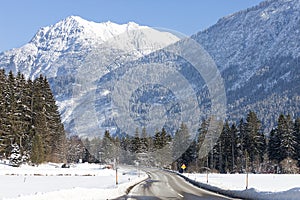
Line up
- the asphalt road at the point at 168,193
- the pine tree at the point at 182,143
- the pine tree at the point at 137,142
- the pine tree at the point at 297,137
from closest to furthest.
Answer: the asphalt road at the point at 168,193 < the pine tree at the point at 297,137 < the pine tree at the point at 182,143 < the pine tree at the point at 137,142

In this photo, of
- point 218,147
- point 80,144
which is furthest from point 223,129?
point 80,144

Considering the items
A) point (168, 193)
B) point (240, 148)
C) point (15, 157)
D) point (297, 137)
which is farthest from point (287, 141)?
point (168, 193)

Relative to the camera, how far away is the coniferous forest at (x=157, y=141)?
63000 mm

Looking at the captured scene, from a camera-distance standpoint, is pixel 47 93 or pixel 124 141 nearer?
pixel 47 93

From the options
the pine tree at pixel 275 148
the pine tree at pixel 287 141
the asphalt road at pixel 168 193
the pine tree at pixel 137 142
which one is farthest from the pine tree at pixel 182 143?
the asphalt road at pixel 168 193

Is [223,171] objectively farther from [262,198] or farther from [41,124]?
[262,198]

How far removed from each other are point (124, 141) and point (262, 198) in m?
132

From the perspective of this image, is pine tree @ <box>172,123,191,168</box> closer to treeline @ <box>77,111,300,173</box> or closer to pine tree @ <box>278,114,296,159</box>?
treeline @ <box>77,111,300,173</box>

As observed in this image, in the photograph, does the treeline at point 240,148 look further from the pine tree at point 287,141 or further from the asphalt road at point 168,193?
the asphalt road at point 168,193

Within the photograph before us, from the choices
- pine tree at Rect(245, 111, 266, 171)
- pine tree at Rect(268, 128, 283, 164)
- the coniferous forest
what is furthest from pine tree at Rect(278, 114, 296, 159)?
pine tree at Rect(245, 111, 266, 171)

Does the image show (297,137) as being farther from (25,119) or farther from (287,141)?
(25,119)

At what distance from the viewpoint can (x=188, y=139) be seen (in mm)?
114500

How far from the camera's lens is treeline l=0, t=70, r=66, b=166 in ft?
197

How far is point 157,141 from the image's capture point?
12262 centimetres
